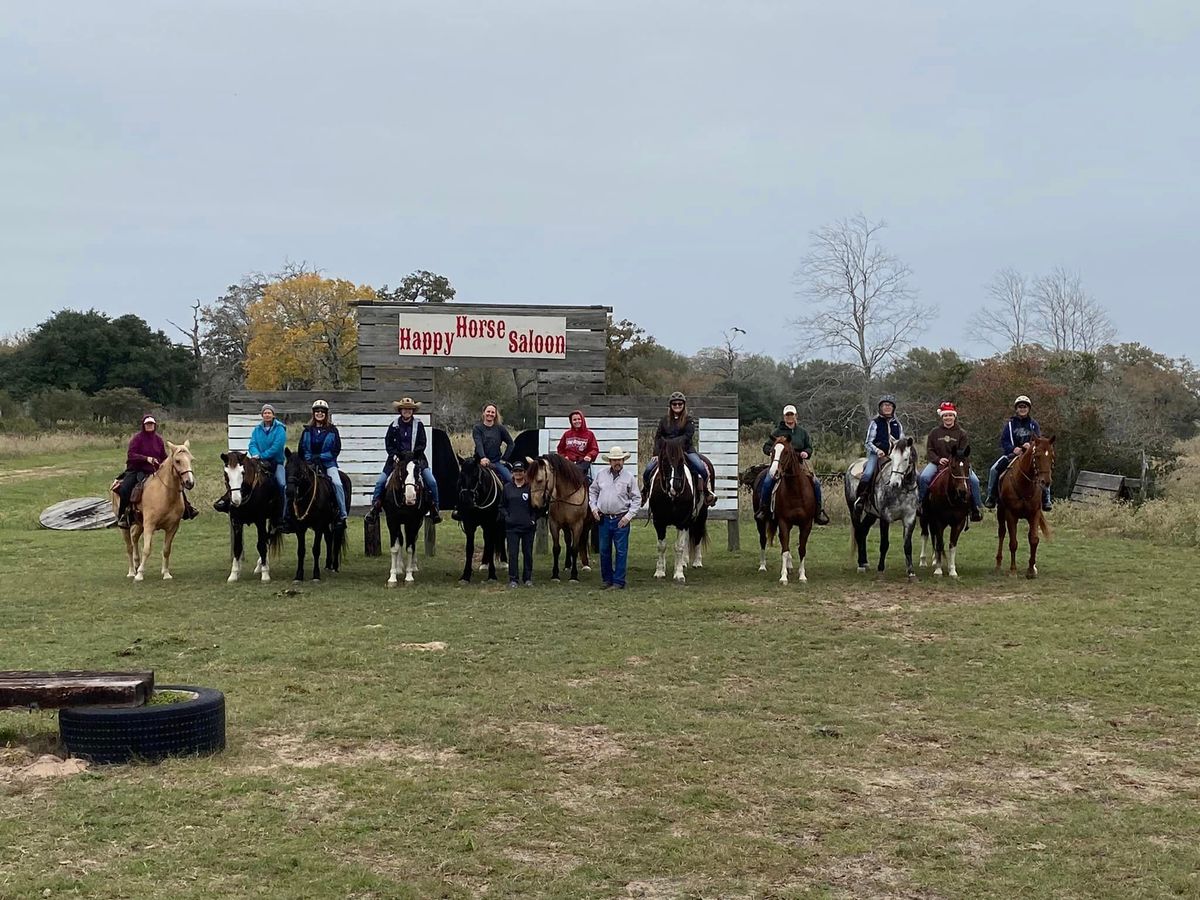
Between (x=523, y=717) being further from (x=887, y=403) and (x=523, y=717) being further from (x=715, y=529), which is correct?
(x=715, y=529)

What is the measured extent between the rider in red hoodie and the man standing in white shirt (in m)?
1.11

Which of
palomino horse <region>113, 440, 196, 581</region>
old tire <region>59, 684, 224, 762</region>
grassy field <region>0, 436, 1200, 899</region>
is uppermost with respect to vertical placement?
palomino horse <region>113, 440, 196, 581</region>

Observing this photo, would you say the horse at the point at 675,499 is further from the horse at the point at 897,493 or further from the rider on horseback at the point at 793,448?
the horse at the point at 897,493

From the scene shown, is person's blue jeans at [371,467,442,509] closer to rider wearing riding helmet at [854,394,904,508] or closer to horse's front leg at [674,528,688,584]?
horse's front leg at [674,528,688,584]

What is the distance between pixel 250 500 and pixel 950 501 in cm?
895

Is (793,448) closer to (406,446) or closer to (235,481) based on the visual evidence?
(406,446)

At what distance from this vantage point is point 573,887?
4777 mm

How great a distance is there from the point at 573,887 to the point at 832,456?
27843mm

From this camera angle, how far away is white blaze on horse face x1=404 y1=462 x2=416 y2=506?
45.3 ft

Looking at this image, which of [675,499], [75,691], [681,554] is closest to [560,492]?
[675,499]

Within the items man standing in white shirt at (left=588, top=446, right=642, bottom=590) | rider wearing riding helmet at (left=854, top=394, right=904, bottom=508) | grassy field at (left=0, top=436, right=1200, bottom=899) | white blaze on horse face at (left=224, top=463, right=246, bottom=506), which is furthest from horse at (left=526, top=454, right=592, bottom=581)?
rider wearing riding helmet at (left=854, top=394, right=904, bottom=508)

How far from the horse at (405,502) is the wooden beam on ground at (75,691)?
7.25 meters

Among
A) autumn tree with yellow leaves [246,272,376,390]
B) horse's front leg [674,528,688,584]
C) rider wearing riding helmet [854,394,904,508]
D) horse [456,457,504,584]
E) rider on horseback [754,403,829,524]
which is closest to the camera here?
horse [456,457,504,584]

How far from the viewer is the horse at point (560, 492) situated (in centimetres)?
1444
